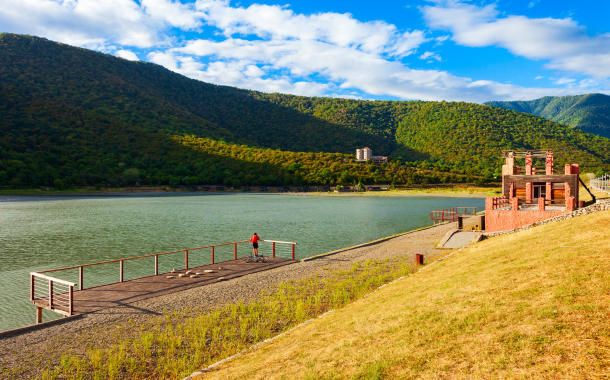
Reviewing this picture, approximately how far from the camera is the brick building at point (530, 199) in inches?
827

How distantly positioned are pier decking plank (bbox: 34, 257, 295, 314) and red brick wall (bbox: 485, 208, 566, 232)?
1490 cm

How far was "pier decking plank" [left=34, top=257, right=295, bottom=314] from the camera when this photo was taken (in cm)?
1203

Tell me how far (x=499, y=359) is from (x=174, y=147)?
149352 millimetres

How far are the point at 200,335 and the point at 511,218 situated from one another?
2040cm

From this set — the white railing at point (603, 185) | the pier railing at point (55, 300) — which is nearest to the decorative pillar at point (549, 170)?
the white railing at point (603, 185)

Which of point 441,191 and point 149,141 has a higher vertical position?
point 149,141

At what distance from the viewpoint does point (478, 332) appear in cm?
608

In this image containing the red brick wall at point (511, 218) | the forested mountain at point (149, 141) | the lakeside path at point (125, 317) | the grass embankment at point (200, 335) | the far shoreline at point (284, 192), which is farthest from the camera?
the forested mountain at point (149, 141)

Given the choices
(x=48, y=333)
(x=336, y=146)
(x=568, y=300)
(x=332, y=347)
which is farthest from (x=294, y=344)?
(x=336, y=146)

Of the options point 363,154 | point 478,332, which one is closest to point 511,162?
point 478,332

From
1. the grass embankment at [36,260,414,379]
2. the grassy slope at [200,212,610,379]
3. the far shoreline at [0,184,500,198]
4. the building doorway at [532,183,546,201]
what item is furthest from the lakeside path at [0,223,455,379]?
the far shoreline at [0,184,500,198]

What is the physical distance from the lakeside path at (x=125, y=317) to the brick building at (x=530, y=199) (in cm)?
628

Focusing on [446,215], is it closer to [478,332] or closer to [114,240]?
[114,240]

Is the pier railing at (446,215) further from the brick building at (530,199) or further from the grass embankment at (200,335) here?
the grass embankment at (200,335)
